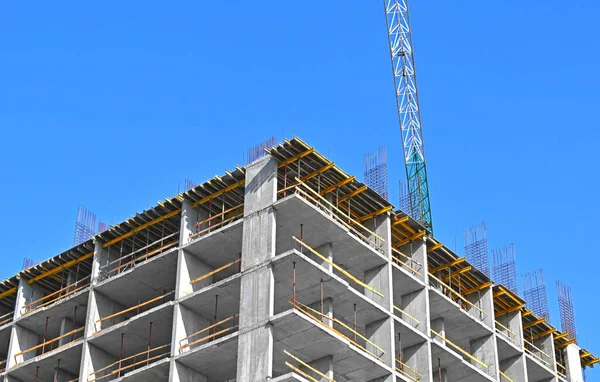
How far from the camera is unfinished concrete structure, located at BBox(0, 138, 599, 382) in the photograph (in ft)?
182

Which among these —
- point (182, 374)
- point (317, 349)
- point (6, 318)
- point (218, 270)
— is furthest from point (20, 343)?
point (317, 349)

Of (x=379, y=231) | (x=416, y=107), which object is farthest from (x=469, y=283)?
(x=416, y=107)

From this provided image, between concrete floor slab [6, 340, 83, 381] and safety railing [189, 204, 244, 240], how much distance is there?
778 centimetres

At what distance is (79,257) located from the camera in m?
65.4

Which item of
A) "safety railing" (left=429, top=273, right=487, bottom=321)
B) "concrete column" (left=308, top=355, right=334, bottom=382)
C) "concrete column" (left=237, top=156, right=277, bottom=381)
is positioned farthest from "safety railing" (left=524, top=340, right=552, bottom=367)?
"concrete column" (left=237, top=156, right=277, bottom=381)

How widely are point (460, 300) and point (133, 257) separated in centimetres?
1714

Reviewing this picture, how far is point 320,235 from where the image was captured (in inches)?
2287

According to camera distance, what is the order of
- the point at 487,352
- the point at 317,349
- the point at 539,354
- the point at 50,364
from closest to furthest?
the point at 317,349 < the point at 50,364 < the point at 487,352 < the point at 539,354

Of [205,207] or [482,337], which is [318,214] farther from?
[482,337]

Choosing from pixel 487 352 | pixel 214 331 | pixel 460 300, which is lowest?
pixel 214 331

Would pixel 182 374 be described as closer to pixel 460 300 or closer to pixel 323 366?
pixel 323 366

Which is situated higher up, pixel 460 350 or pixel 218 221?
pixel 218 221

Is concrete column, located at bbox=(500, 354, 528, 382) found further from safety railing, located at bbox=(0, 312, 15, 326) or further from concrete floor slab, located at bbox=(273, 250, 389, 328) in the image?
safety railing, located at bbox=(0, 312, 15, 326)

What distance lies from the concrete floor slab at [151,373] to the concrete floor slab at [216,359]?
1.06m
